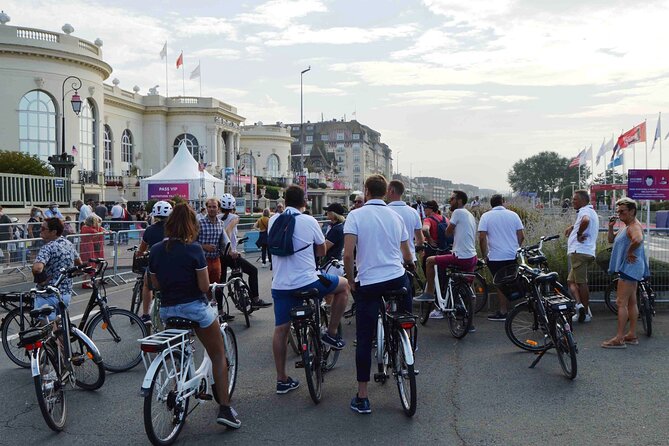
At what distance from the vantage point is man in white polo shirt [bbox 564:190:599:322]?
9.41 meters

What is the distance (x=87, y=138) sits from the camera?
54.6 meters

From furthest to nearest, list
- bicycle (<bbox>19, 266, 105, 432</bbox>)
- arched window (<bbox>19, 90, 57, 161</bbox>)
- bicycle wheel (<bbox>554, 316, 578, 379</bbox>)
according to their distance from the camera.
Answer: arched window (<bbox>19, 90, 57, 161</bbox>)
bicycle wheel (<bbox>554, 316, 578, 379</bbox>)
bicycle (<bbox>19, 266, 105, 432</bbox>)

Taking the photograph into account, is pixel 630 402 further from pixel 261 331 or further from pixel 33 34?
pixel 33 34

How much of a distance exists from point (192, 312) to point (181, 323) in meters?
0.11

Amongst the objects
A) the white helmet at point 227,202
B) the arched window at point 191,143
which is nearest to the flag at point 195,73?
the arched window at point 191,143

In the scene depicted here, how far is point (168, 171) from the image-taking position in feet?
125

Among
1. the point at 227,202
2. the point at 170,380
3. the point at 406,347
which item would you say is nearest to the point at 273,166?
the point at 227,202

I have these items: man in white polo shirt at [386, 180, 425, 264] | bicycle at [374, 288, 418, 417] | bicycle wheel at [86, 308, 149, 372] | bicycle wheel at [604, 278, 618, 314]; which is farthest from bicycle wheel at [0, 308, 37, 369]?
bicycle wheel at [604, 278, 618, 314]

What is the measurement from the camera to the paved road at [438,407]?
17.0ft

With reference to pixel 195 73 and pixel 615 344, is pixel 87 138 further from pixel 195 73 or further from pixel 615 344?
pixel 615 344

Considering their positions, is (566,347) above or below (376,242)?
below

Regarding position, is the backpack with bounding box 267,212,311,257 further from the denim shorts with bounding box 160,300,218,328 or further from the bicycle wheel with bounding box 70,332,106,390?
the bicycle wheel with bounding box 70,332,106,390

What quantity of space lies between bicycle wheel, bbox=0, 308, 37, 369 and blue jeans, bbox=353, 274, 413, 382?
153 inches

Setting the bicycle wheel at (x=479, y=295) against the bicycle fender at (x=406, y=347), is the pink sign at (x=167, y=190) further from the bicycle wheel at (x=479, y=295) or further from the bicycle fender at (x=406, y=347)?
the bicycle fender at (x=406, y=347)
